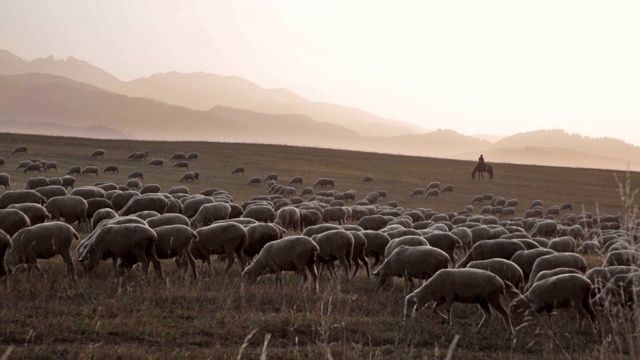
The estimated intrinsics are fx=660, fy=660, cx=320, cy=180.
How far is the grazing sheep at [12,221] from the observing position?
611 inches

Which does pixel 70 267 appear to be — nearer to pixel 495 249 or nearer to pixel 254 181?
pixel 495 249

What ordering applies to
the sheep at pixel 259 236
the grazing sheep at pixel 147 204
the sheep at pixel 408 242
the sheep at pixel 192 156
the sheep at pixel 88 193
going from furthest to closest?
1. the sheep at pixel 192 156
2. the sheep at pixel 88 193
3. the grazing sheep at pixel 147 204
4. the sheep at pixel 259 236
5. the sheep at pixel 408 242

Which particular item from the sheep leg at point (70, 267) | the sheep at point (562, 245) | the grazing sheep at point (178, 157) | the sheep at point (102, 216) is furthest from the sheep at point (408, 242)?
the grazing sheep at point (178, 157)

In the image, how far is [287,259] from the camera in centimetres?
1370

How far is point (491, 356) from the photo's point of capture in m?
9.48

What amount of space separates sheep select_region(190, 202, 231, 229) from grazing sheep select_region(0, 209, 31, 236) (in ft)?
20.9

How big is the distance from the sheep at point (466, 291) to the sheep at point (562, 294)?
501mm

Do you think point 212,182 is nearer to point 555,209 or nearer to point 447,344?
point 555,209

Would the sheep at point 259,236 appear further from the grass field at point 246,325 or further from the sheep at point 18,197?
the sheep at point 18,197

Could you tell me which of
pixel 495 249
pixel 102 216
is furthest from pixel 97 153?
pixel 495 249

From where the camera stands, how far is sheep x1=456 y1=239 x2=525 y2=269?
611 inches

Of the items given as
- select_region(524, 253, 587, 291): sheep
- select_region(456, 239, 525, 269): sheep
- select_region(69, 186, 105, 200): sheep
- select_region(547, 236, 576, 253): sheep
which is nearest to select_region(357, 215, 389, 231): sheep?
select_region(547, 236, 576, 253): sheep

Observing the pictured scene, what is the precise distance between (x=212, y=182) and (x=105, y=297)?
33.5 metres

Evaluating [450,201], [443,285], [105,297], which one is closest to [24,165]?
[450,201]
